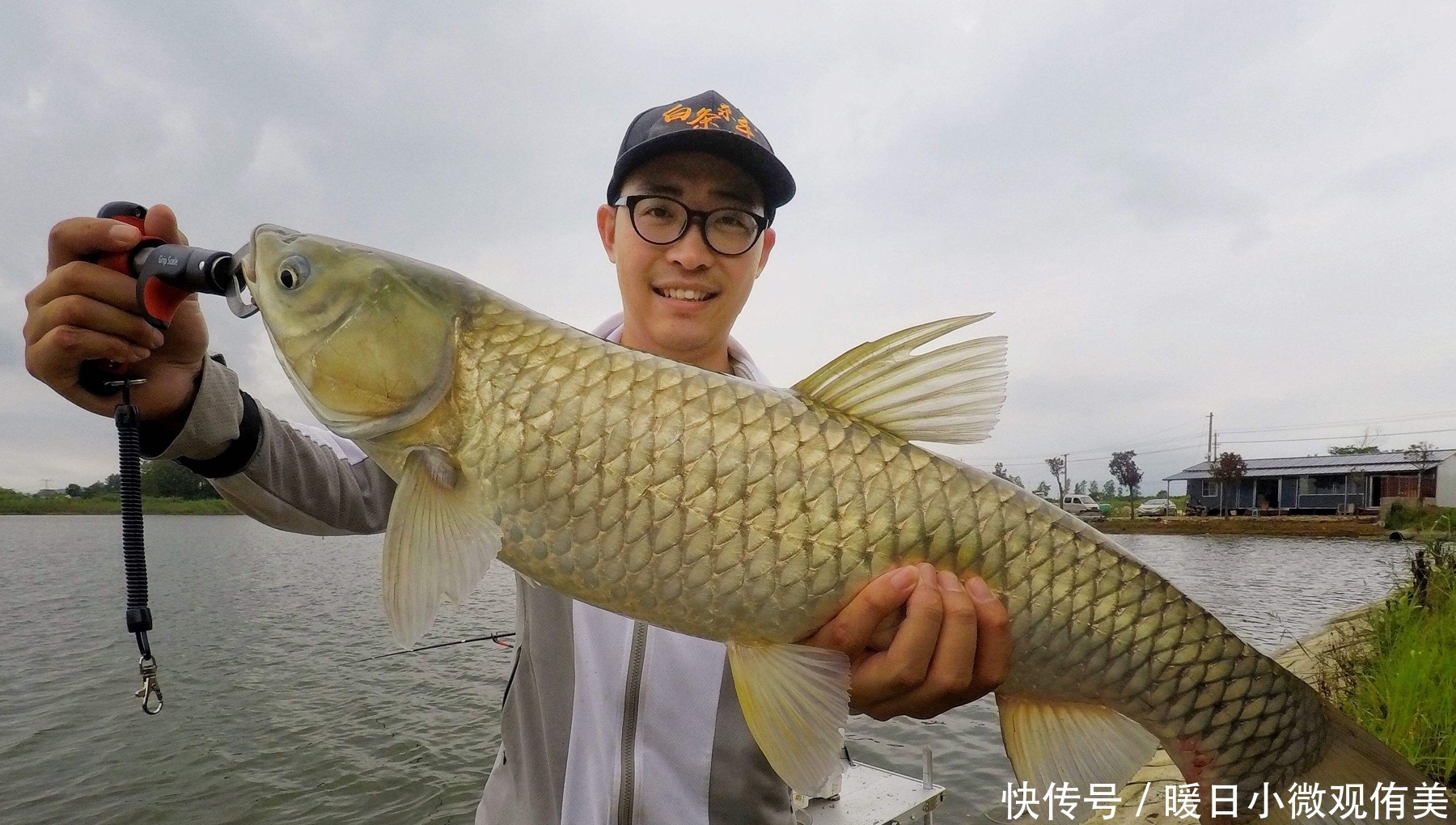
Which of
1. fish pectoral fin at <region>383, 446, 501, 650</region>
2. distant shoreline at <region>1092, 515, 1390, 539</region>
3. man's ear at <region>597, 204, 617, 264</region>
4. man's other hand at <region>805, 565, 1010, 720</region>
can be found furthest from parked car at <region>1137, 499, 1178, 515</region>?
fish pectoral fin at <region>383, 446, 501, 650</region>

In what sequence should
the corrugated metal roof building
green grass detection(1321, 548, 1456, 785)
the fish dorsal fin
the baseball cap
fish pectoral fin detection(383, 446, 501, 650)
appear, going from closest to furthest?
fish pectoral fin detection(383, 446, 501, 650) → the fish dorsal fin → the baseball cap → green grass detection(1321, 548, 1456, 785) → the corrugated metal roof building

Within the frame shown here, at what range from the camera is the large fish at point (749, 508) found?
4.63 feet

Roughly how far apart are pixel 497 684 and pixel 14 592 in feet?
52.6

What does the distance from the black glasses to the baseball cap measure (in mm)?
130

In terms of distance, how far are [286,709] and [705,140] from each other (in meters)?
10.2

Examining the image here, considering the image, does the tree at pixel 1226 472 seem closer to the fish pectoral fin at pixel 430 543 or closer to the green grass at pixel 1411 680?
the green grass at pixel 1411 680

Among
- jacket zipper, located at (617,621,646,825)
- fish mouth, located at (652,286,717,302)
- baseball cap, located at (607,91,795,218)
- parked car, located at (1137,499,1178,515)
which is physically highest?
baseball cap, located at (607,91,795,218)

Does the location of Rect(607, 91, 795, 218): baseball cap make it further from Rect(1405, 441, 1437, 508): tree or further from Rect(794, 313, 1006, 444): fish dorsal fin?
Rect(1405, 441, 1437, 508): tree

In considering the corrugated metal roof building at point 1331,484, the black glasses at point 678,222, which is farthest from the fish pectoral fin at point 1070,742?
the corrugated metal roof building at point 1331,484

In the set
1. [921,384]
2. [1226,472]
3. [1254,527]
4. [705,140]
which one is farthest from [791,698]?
[1226,472]

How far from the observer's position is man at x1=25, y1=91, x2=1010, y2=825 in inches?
57.4

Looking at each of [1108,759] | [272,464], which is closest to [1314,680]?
[1108,759]

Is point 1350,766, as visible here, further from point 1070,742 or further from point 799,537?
point 799,537

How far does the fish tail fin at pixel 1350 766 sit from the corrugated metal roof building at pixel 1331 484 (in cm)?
4380
